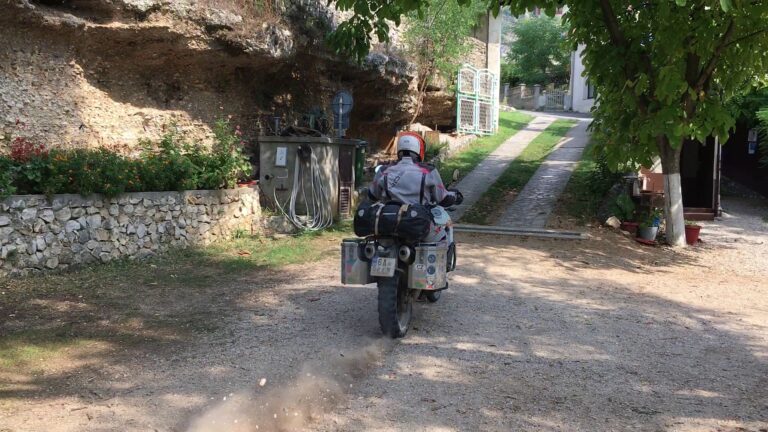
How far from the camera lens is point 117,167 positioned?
766cm

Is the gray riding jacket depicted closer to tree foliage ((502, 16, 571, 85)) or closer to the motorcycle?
the motorcycle

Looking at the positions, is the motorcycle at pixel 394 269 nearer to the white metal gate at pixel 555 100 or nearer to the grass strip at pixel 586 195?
the grass strip at pixel 586 195

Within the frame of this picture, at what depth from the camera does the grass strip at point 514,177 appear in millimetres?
12312

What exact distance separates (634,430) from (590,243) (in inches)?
268

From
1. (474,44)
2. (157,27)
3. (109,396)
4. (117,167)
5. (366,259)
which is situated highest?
(474,44)

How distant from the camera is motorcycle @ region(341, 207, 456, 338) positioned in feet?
15.5

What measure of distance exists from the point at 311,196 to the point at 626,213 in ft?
18.6

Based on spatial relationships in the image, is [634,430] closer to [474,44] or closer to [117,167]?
[117,167]

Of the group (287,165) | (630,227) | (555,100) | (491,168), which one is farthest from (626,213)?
(555,100)

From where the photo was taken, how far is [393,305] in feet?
15.6

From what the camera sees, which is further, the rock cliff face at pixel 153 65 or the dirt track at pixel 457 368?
the rock cliff face at pixel 153 65

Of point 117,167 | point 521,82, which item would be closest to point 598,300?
point 117,167

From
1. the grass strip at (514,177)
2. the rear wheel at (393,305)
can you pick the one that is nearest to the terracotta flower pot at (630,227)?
the grass strip at (514,177)

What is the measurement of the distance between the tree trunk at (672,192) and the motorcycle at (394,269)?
6318mm
